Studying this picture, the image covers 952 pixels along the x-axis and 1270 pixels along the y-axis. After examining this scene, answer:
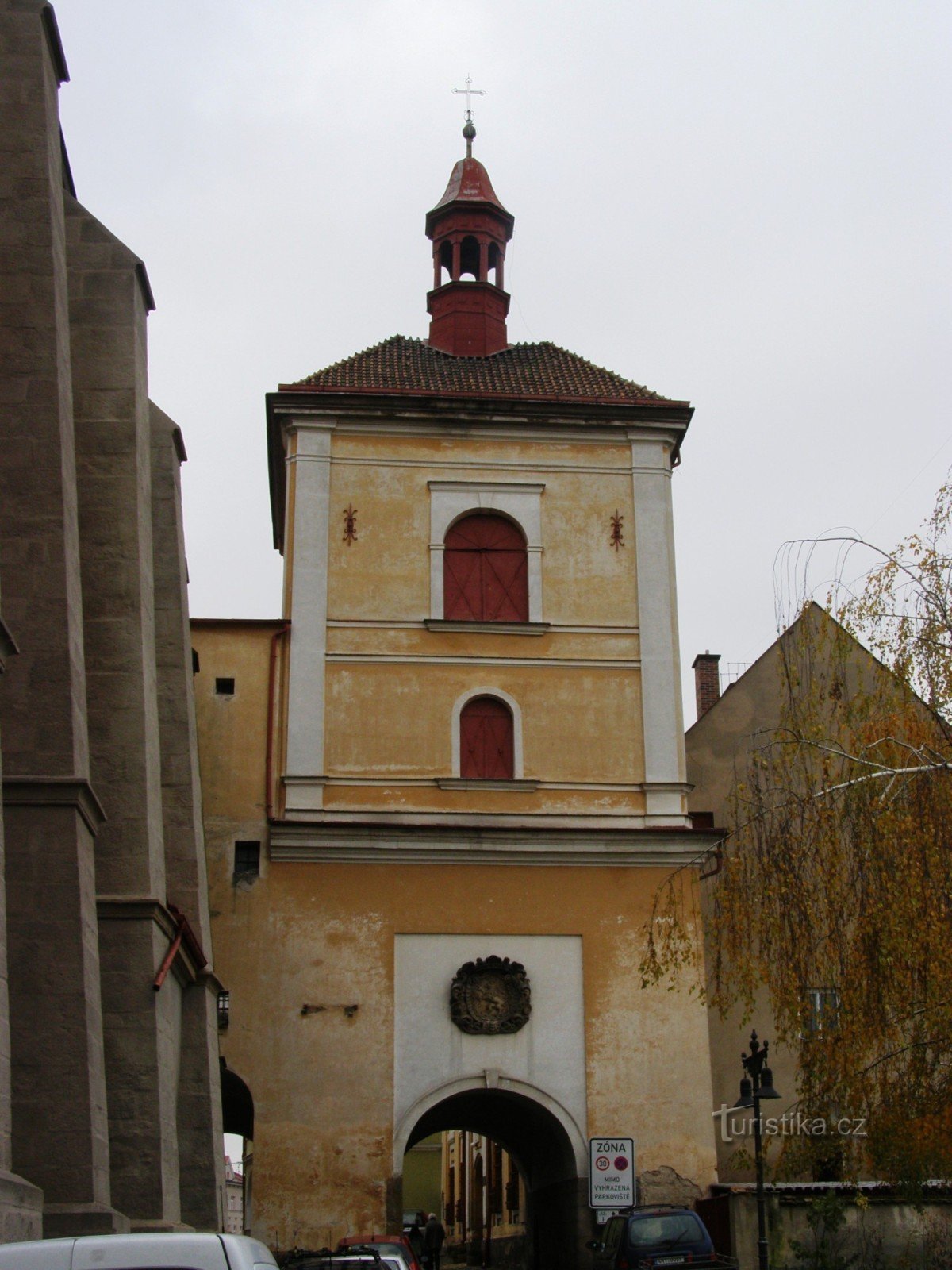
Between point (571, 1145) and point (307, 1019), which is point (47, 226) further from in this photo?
point (571, 1145)

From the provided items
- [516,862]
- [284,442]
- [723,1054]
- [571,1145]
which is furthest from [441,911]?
[284,442]

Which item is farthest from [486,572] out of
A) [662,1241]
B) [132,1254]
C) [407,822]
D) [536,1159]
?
[132,1254]

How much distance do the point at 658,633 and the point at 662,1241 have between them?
35.3ft

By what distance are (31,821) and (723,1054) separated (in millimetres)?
16771

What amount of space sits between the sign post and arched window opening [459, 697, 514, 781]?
6.53 meters

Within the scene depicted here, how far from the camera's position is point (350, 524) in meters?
26.9

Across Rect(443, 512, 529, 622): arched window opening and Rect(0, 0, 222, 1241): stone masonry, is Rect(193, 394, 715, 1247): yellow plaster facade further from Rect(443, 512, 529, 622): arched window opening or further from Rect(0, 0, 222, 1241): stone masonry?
Rect(0, 0, 222, 1241): stone masonry

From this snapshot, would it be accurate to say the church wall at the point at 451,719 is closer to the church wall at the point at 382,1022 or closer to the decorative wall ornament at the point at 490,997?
the church wall at the point at 382,1022

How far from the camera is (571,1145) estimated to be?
78.6 feet

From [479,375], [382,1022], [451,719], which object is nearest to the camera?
[382,1022]

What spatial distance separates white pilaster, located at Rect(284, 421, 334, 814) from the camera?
25234 millimetres

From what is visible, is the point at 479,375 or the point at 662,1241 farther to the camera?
the point at 479,375

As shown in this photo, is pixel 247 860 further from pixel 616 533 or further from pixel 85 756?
pixel 85 756

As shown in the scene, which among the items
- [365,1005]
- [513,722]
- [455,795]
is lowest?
[365,1005]
